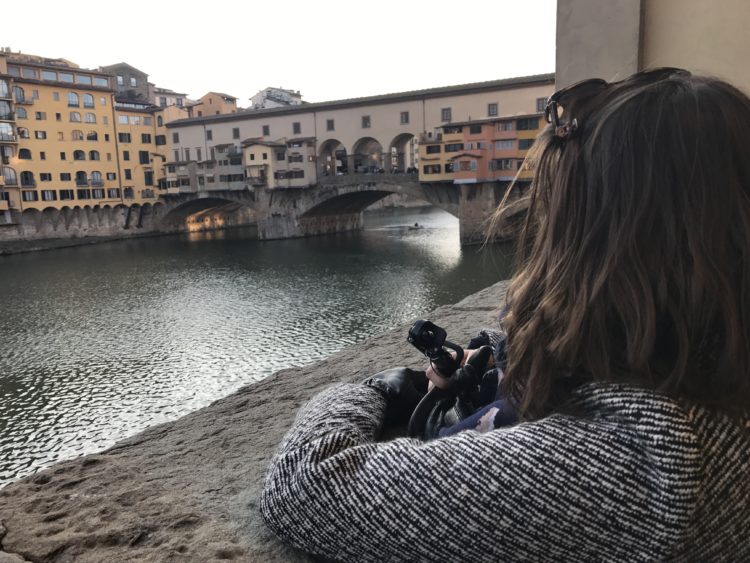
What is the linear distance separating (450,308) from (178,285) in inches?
555

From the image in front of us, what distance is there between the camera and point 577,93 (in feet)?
2.74

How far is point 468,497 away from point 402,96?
88.9 feet

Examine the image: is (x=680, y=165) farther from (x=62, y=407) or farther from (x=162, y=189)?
(x=162, y=189)

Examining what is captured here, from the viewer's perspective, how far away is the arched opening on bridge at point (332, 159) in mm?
29469

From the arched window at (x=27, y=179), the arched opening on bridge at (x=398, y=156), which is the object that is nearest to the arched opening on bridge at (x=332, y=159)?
the arched opening on bridge at (x=398, y=156)

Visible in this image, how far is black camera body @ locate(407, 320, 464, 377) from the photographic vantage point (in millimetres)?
1112

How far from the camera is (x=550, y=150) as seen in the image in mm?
849

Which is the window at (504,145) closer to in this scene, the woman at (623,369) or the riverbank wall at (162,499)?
the riverbank wall at (162,499)

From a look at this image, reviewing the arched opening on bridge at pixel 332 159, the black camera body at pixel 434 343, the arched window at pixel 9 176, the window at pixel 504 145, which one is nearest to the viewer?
the black camera body at pixel 434 343

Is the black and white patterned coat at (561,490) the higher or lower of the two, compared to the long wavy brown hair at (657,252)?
lower

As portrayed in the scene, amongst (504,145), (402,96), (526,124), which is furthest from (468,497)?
(402,96)

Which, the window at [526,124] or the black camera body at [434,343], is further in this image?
the window at [526,124]

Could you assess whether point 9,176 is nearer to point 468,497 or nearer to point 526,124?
point 526,124

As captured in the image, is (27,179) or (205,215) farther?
(205,215)
